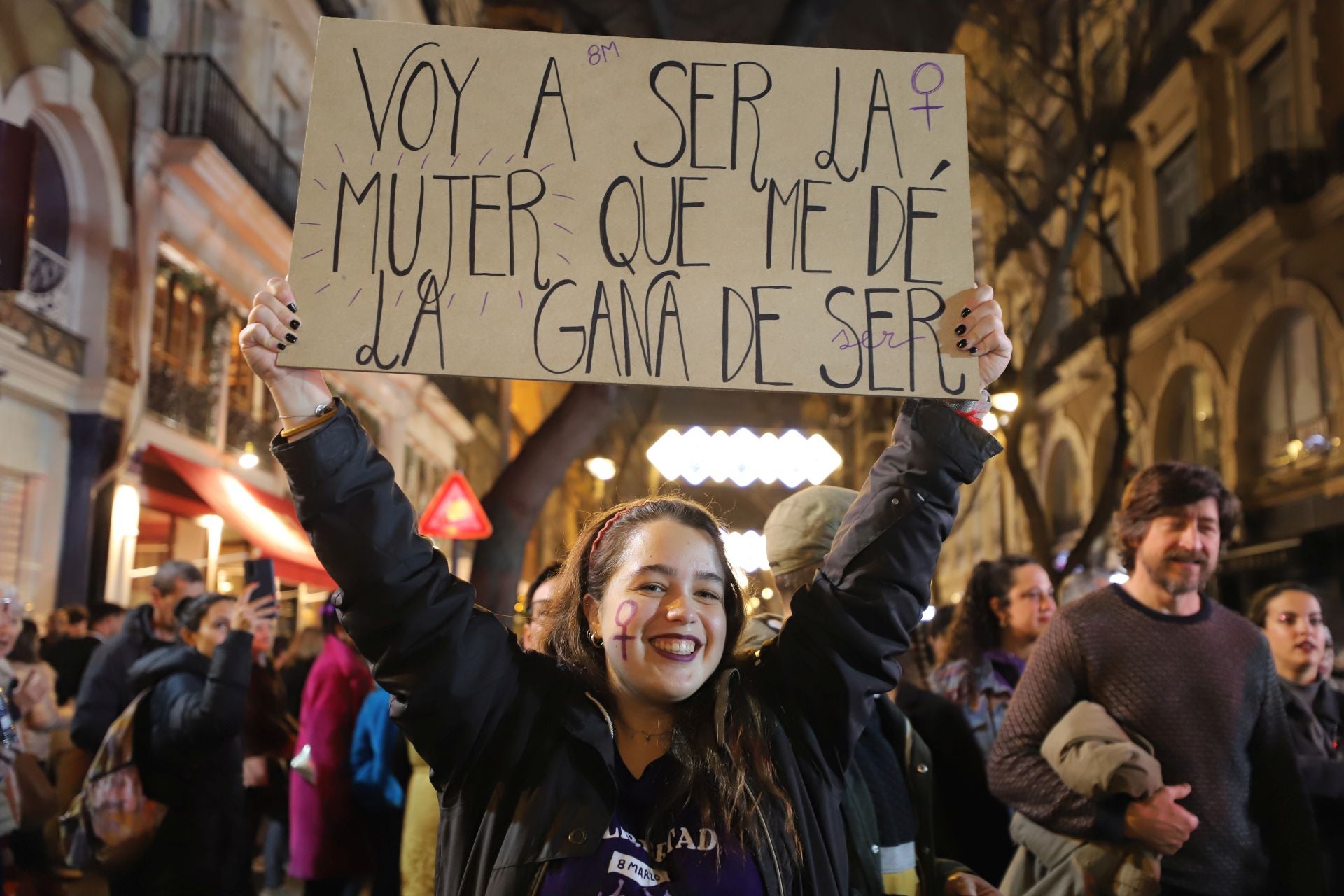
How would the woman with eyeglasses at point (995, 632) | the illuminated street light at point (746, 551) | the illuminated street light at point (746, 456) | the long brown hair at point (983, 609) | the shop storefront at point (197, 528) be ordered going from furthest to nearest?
the illuminated street light at point (746, 456) → the shop storefront at point (197, 528) → the long brown hair at point (983, 609) → the woman with eyeglasses at point (995, 632) → the illuminated street light at point (746, 551)

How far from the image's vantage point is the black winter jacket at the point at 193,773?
4746mm

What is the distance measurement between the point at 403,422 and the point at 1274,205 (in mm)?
17565

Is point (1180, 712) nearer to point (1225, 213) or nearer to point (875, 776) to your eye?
point (875, 776)

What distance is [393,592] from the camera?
2.11 m

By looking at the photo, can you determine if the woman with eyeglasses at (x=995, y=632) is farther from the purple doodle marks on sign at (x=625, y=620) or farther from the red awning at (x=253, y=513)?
the red awning at (x=253, y=513)

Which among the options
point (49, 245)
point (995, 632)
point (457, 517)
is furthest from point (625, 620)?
point (49, 245)

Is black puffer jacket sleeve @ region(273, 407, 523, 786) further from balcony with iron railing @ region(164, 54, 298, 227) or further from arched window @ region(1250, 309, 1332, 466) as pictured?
arched window @ region(1250, 309, 1332, 466)

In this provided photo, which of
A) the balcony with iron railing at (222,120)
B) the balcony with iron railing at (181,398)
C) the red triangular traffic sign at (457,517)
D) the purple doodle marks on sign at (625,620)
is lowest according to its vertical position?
the purple doodle marks on sign at (625,620)

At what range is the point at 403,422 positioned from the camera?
26.8 meters

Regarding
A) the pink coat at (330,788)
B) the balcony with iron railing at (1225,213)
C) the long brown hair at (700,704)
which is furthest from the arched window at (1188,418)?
the long brown hair at (700,704)

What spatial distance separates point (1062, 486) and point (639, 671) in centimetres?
3045

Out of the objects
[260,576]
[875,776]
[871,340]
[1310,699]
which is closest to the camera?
[871,340]

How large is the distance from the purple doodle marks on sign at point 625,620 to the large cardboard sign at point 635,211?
1.53 feet

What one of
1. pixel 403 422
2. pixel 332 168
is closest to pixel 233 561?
pixel 403 422
